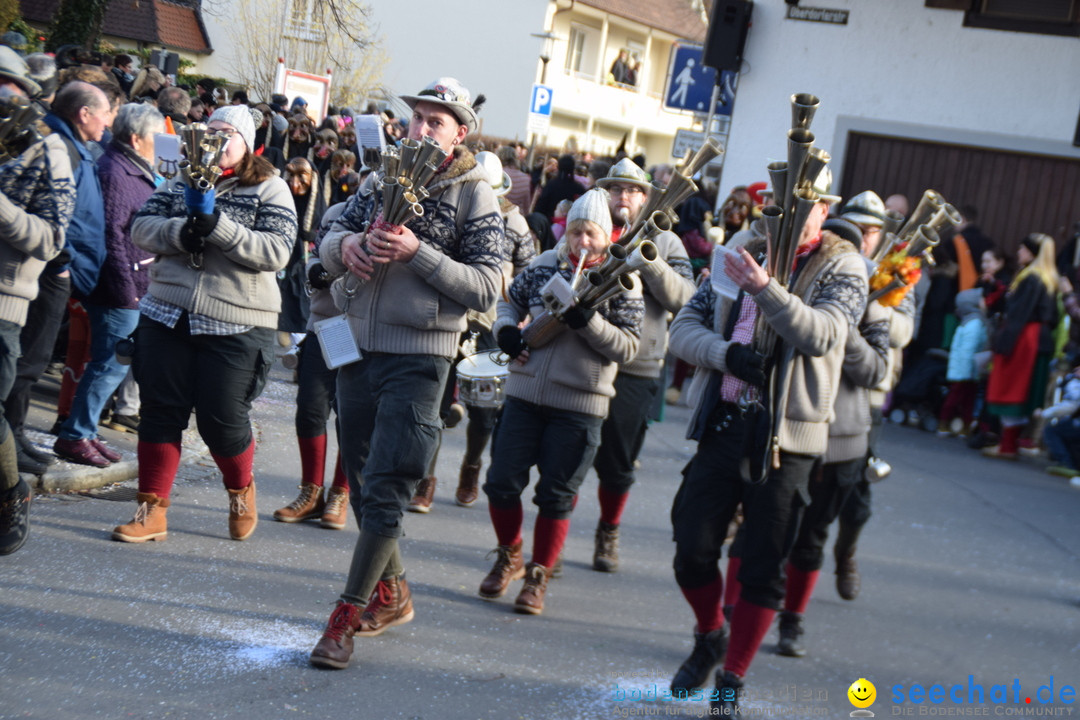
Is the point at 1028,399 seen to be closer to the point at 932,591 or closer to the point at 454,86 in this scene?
Answer: the point at 932,591

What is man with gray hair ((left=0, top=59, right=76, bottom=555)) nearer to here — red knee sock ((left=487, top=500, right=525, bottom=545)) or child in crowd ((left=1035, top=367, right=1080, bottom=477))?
red knee sock ((left=487, top=500, right=525, bottom=545))

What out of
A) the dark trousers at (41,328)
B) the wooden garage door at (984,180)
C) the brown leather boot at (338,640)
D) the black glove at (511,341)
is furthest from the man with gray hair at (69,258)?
the wooden garage door at (984,180)

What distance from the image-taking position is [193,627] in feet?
15.0

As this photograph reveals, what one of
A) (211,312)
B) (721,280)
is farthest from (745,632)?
(211,312)

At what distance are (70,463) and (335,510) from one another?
147 cm

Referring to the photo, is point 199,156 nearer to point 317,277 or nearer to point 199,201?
point 199,201

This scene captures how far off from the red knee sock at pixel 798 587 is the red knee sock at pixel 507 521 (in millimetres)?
1254

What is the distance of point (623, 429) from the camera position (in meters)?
6.08

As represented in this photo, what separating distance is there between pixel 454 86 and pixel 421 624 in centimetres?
219

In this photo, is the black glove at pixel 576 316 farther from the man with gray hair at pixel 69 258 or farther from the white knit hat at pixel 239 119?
the man with gray hair at pixel 69 258

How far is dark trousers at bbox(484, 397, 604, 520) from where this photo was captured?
17.8 feet

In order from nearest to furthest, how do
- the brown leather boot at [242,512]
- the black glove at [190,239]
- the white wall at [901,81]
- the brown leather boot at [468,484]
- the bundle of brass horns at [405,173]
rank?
1. the bundle of brass horns at [405,173]
2. the black glove at [190,239]
3. the brown leather boot at [242,512]
4. the brown leather boot at [468,484]
5. the white wall at [901,81]

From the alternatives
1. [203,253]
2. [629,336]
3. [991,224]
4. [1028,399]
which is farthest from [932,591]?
[991,224]

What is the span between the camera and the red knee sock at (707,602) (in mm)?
4598
